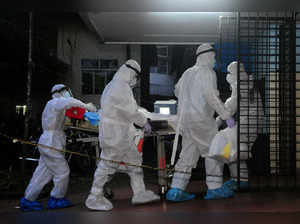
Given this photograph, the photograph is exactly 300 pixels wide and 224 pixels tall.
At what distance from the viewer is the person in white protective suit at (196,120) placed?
4500 millimetres

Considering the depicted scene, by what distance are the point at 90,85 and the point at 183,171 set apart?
107 inches

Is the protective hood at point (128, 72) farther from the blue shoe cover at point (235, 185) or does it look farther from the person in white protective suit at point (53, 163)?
the blue shoe cover at point (235, 185)

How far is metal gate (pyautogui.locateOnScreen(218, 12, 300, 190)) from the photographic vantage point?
488 centimetres

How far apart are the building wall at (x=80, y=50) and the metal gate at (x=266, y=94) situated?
186 cm

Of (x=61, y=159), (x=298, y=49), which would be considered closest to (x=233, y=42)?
(x=298, y=49)

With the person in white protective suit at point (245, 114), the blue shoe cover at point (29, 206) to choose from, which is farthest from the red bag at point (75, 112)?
the person in white protective suit at point (245, 114)

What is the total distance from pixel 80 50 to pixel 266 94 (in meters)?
3.25

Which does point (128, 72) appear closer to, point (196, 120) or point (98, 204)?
point (196, 120)

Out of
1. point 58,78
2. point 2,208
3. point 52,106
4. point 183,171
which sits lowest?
point 2,208

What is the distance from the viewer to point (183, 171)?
4.53 m

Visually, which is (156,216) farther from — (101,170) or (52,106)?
(52,106)

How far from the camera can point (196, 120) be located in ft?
14.8

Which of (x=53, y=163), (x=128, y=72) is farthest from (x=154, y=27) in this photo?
(x=53, y=163)

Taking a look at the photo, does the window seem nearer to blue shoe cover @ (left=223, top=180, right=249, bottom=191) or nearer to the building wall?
the building wall
